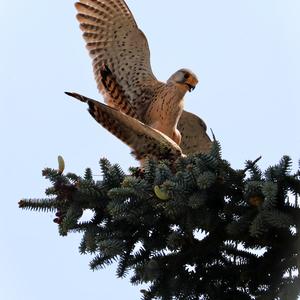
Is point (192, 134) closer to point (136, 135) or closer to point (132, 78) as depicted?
point (132, 78)

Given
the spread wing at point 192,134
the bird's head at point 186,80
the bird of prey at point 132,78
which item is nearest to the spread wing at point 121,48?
the bird of prey at point 132,78

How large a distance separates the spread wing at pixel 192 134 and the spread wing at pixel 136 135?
1703 mm

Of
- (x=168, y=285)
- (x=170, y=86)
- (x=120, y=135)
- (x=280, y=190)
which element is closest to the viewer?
(x=280, y=190)

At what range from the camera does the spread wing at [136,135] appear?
6.37 m

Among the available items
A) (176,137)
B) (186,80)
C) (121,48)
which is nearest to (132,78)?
(121,48)

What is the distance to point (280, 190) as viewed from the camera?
4918 millimetres

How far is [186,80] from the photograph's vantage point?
807cm

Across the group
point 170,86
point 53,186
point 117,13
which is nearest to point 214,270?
point 53,186

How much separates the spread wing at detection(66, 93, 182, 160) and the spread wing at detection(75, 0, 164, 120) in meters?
1.47

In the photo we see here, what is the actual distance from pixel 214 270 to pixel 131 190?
2.47 ft

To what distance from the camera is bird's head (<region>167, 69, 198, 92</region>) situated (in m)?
8.05

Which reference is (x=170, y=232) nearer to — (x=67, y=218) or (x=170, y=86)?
(x=67, y=218)

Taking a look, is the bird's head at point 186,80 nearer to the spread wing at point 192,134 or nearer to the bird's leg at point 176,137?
the bird's leg at point 176,137

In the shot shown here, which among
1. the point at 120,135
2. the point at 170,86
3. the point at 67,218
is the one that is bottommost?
the point at 67,218
